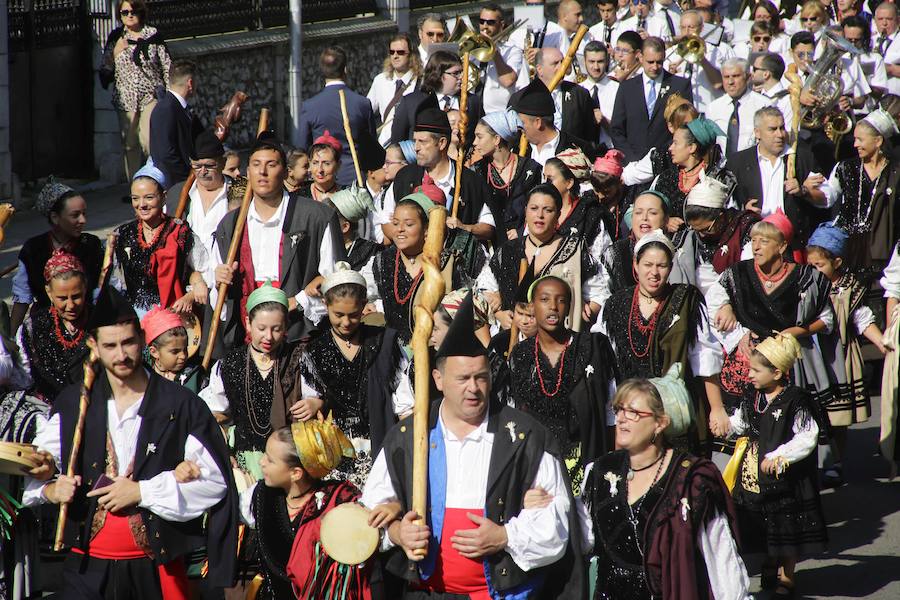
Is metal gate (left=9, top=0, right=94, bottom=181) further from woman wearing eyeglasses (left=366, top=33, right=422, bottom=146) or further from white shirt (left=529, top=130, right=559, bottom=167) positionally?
white shirt (left=529, top=130, right=559, bottom=167)

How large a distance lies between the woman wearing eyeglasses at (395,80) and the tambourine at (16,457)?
7716 millimetres

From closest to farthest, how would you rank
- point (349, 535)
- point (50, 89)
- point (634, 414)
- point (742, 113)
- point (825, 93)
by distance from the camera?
point (349, 535), point (634, 414), point (825, 93), point (742, 113), point (50, 89)

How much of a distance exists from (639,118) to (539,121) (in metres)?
1.69

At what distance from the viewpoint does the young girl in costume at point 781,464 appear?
7.46 metres

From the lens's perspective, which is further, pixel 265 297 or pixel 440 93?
pixel 440 93

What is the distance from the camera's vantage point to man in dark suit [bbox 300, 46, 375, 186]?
476 inches

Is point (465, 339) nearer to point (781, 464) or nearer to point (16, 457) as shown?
point (16, 457)

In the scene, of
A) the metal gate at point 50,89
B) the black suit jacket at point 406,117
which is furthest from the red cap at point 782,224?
the metal gate at point 50,89

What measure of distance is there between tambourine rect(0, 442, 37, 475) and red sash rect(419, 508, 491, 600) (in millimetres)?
1717

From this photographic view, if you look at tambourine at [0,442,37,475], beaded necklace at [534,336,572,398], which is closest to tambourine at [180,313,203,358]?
beaded necklace at [534,336,572,398]

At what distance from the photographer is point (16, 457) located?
5637 mm

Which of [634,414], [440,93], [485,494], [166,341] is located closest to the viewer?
[485,494]

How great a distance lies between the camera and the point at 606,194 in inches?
408

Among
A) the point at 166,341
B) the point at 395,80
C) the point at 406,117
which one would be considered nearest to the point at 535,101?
the point at 406,117
